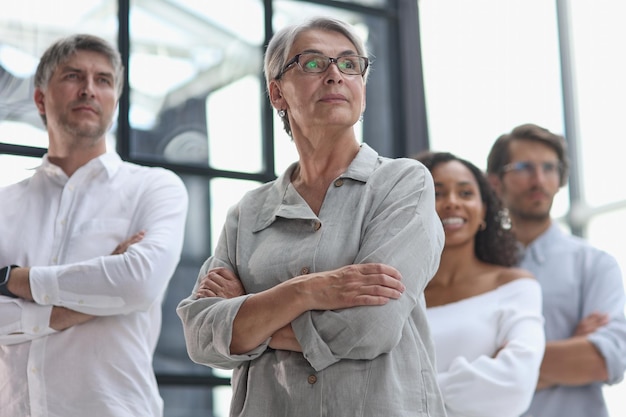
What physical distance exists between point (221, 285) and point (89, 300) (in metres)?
0.74

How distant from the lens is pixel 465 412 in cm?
311

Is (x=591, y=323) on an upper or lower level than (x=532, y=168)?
lower

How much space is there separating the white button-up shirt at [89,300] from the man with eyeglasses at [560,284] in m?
1.40

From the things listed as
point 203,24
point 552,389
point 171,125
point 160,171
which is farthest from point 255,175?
point 552,389

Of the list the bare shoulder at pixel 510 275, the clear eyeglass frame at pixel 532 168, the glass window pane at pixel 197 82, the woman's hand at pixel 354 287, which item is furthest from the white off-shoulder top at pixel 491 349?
the glass window pane at pixel 197 82

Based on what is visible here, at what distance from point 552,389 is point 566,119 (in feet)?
8.70

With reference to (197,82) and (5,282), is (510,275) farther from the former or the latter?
(197,82)

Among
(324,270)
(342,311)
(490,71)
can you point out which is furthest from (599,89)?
(342,311)

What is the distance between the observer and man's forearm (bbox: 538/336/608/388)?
140 inches

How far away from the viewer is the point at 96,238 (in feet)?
10.5

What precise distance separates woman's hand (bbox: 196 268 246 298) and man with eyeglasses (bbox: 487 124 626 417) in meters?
1.55

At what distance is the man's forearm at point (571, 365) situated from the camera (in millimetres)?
3553

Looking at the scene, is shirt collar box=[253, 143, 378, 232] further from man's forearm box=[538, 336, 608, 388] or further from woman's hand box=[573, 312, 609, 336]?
woman's hand box=[573, 312, 609, 336]

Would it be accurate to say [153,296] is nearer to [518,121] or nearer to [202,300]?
[202,300]
